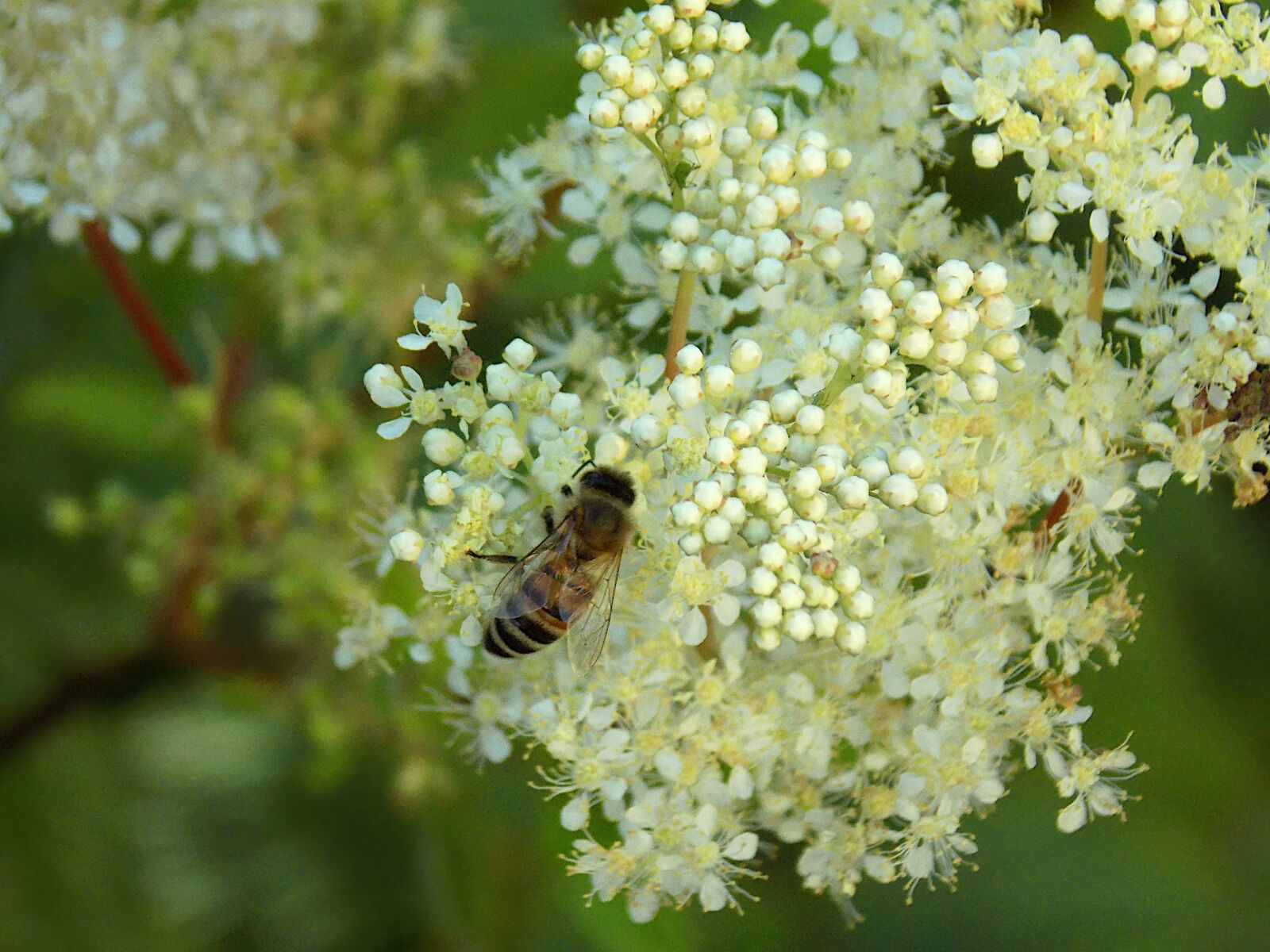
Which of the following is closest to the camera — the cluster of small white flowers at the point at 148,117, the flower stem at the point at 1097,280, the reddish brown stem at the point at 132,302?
the flower stem at the point at 1097,280

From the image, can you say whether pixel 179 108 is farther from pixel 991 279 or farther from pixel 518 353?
pixel 991 279

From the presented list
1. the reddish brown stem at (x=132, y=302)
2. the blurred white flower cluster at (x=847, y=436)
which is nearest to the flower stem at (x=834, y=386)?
the blurred white flower cluster at (x=847, y=436)

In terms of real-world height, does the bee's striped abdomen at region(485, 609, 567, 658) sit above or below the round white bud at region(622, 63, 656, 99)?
below

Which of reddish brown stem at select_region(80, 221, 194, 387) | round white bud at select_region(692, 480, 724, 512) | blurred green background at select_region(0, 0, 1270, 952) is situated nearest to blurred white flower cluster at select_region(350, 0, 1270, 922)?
round white bud at select_region(692, 480, 724, 512)

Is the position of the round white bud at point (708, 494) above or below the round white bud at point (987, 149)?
below

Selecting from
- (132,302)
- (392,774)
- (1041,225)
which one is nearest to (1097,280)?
(1041,225)

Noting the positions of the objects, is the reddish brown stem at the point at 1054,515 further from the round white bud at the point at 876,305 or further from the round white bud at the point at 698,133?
the round white bud at the point at 698,133

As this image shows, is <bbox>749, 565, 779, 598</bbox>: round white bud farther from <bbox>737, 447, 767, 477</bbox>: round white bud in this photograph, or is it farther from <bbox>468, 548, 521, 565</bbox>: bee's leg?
<bbox>468, 548, 521, 565</bbox>: bee's leg

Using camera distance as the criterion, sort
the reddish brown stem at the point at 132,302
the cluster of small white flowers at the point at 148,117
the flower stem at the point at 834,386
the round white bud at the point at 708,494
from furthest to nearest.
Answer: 1. the reddish brown stem at the point at 132,302
2. the cluster of small white flowers at the point at 148,117
3. the flower stem at the point at 834,386
4. the round white bud at the point at 708,494
